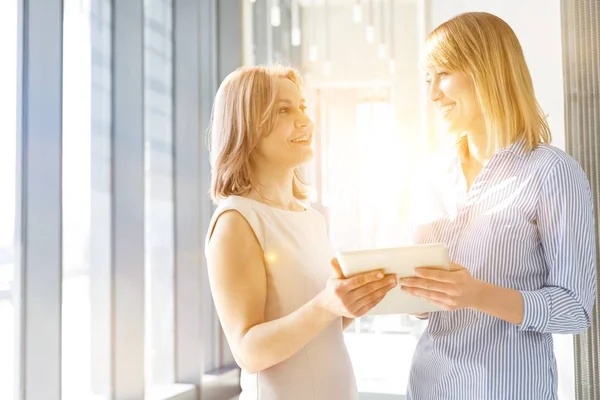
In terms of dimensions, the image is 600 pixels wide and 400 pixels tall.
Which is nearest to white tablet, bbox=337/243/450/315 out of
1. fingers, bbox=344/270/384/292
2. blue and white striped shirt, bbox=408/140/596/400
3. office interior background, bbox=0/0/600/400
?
fingers, bbox=344/270/384/292

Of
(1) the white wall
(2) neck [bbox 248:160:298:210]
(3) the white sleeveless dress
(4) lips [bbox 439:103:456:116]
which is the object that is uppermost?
(1) the white wall

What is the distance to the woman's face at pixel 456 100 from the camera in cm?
135

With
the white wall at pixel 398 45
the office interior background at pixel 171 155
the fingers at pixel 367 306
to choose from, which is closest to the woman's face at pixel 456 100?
the fingers at pixel 367 306

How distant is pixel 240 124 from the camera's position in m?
1.39

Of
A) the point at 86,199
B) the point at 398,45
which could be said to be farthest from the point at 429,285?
the point at 398,45

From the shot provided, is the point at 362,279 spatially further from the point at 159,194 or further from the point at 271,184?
the point at 159,194

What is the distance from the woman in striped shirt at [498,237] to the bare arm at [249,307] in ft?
0.74

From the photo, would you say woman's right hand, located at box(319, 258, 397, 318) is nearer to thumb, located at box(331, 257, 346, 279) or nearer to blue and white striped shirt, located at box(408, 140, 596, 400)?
thumb, located at box(331, 257, 346, 279)

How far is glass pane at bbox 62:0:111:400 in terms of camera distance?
6.90ft

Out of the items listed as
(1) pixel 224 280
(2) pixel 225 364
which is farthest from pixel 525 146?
(2) pixel 225 364

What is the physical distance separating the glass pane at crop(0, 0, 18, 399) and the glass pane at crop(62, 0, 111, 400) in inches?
12.8

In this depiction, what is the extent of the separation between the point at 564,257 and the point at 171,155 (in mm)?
2007

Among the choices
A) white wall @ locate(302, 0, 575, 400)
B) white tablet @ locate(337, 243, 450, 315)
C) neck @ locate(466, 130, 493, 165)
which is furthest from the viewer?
white wall @ locate(302, 0, 575, 400)

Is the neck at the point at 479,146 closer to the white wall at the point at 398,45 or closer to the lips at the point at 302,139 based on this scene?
the lips at the point at 302,139
